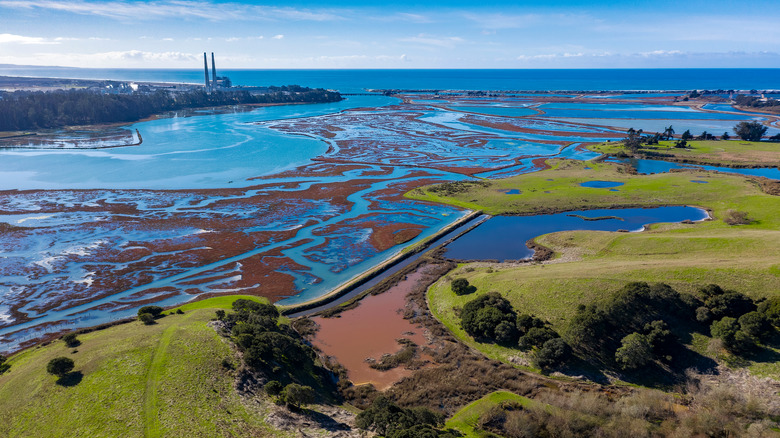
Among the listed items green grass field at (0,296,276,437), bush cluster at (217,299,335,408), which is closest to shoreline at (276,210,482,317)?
bush cluster at (217,299,335,408)

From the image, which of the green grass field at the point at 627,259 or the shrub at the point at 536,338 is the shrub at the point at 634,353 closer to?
the shrub at the point at 536,338

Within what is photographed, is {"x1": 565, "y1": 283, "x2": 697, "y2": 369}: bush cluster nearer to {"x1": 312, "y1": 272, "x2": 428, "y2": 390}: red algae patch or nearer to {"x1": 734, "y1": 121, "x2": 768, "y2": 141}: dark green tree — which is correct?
{"x1": 312, "y1": 272, "x2": 428, "y2": 390}: red algae patch

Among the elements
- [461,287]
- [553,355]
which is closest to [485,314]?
[553,355]

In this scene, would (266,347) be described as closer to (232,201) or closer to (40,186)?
(232,201)

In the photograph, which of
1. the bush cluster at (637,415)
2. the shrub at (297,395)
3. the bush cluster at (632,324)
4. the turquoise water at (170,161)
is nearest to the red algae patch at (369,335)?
the shrub at (297,395)

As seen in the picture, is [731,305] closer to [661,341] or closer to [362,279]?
[661,341]
